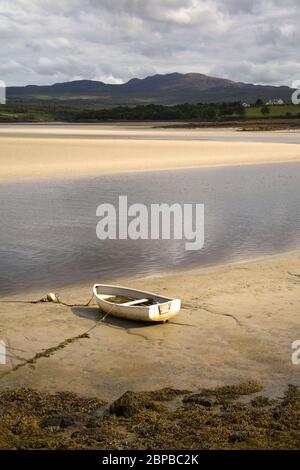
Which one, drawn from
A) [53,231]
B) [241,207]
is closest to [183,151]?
[241,207]

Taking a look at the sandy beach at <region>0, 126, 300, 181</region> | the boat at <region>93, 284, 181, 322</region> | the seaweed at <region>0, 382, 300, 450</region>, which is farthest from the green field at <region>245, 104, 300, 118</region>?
the seaweed at <region>0, 382, 300, 450</region>

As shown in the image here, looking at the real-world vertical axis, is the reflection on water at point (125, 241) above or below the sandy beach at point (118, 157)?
below

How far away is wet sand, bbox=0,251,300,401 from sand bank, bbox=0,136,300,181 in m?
18.3

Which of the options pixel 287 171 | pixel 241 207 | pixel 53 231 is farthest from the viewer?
pixel 287 171

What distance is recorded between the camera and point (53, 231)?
1755 cm

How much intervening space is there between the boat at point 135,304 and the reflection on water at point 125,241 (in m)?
1.77

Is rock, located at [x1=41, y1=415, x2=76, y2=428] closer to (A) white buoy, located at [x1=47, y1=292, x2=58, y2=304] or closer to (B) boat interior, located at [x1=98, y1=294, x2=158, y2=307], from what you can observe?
(B) boat interior, located at [x1=98, y1=294, x2=158, y2=307]

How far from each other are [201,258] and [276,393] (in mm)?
7320

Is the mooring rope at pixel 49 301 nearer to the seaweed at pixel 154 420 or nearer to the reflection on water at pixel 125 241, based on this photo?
the reflection on water at pixel 125 241

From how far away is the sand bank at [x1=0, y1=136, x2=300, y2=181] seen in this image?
32125 mm

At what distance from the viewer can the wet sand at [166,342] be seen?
8289 mm

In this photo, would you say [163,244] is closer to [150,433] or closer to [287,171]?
[150,433]

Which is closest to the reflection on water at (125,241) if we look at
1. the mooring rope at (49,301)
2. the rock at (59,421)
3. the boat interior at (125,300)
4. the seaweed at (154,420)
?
the mooring rope at (49,301)
